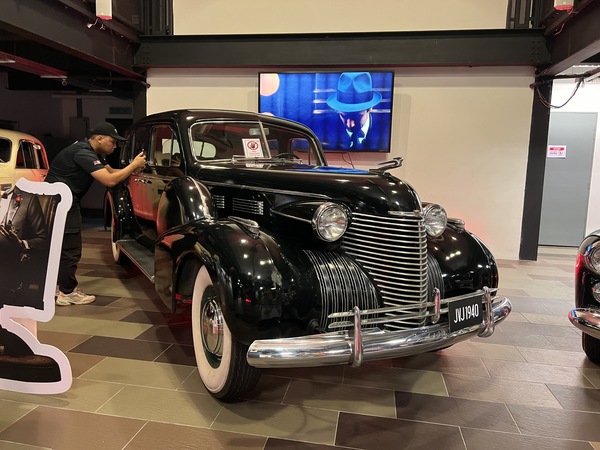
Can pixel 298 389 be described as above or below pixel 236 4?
below

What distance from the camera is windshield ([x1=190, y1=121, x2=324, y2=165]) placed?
3.40 meters

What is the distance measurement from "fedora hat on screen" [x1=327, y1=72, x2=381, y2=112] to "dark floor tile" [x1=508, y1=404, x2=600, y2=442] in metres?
5.01

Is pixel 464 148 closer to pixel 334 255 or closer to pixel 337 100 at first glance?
pixel 337 100

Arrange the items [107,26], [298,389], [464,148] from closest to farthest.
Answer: [298,389] < [107,26] < [464,148]

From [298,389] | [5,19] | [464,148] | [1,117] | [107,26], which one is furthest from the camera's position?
[1,117]

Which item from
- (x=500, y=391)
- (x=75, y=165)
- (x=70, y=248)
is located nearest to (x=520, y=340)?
(x=500, y=391)

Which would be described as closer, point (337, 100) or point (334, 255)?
point (334, 255)

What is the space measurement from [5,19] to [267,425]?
4.68 m

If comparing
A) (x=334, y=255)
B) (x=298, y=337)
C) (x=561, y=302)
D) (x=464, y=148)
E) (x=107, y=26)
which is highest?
(x=107, y=26)

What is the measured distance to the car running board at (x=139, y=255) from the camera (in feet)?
11.6

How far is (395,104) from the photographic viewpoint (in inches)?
263

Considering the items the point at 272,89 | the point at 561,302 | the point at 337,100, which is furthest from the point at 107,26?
the point at 561,302

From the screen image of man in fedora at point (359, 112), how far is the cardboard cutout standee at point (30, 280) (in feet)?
16.4

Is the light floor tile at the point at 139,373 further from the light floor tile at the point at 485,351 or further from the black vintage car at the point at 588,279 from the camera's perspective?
the black vintage car at the point at 588,279
